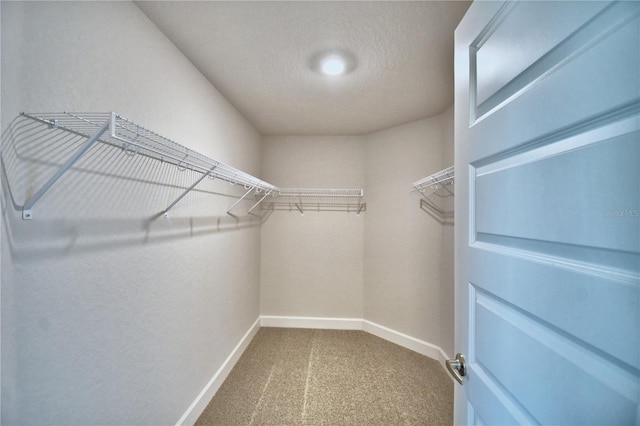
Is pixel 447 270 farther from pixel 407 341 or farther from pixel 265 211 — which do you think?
pixel 265 211

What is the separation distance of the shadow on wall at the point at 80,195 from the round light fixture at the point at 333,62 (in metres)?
1.14

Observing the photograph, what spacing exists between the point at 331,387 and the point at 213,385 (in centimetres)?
93

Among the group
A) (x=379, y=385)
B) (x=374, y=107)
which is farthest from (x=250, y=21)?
(x=379, y=385)

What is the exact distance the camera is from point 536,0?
1.92ft

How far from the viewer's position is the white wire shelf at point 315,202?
3225mm

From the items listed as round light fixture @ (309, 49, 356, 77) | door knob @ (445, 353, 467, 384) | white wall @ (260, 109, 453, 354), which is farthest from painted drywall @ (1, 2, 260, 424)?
white wall @ (260, 109, 453, 354)

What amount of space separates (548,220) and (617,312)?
20cm

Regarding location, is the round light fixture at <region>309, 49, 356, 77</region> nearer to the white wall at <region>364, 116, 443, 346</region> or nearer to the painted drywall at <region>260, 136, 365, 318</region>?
the white wall at <region>364, 116, 443, 346</region>

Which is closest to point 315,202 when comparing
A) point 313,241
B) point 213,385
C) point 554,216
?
point 313,241

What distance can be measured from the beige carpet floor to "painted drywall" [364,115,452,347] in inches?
14.3

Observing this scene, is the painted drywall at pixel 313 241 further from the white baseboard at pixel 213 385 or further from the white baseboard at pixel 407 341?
the white baseboard at pixel 213 385

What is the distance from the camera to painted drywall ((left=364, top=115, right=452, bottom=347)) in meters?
2.55

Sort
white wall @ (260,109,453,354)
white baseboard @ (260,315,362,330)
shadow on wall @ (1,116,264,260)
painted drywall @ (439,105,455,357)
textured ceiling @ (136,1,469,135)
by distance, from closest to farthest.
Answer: shadow on wall @ (1,116,264,260)
textured ceiling @ (136,1,469,135)
painted drywall @ (439,105,455,357)
white wall @ (260,109,453,354)
white baseboard @ (260,315,362,330)

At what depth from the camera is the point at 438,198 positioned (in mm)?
2477
